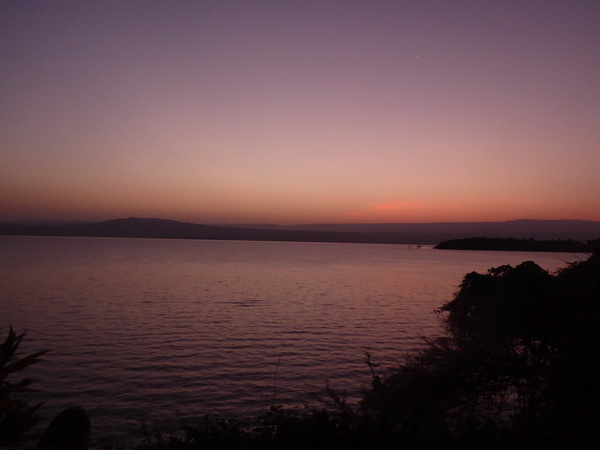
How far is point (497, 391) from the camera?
8.66 m

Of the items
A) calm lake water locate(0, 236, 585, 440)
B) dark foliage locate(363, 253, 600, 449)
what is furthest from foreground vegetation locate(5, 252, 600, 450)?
calm lake water locate(0, 236, 585, 440)

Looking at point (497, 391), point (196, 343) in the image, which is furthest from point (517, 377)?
point (196, 343)

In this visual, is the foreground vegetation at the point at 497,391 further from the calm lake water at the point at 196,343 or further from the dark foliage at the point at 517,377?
the calm lake water at the point at 196,343

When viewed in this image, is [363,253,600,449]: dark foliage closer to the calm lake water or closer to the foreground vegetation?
the foreground vegetation

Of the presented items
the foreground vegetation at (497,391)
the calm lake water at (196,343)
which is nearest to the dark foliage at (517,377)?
the foreground vegetation at (497,391)

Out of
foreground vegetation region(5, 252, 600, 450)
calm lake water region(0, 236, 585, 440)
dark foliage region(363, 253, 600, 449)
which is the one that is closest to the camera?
foreground vegetation region(5, 252, 600, 450)

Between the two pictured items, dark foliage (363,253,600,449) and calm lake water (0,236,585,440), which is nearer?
dark foliage (363,253,600,449)

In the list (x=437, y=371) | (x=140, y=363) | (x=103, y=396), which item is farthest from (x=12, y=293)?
(x=437, y=371)

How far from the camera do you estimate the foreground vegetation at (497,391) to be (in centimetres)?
718

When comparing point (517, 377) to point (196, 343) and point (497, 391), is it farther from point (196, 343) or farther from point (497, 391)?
point (196, 343)

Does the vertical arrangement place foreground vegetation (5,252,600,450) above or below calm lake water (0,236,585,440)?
above

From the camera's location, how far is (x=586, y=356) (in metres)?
7.73

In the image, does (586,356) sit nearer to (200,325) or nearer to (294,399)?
(294,399)

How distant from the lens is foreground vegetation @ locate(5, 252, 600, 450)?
7.18 m
